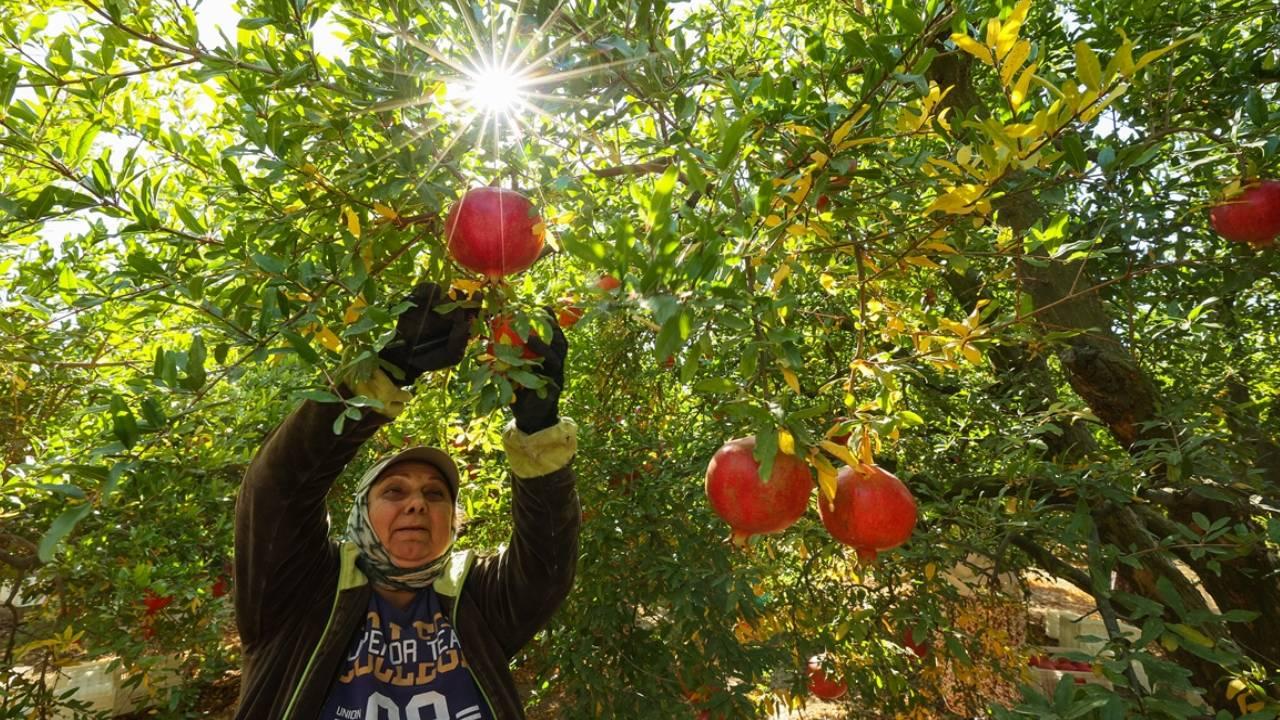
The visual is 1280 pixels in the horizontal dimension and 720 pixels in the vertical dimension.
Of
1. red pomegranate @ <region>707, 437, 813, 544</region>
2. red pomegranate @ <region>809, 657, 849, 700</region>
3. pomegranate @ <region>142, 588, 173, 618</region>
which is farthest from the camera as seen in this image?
red pomegranate @ <region>809, 657, 849, 700</region>

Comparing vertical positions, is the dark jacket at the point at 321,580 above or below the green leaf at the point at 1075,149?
below

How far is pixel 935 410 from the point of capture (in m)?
2.93

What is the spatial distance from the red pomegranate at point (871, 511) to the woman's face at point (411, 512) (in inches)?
41.4

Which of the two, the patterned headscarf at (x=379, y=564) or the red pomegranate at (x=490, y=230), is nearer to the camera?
the red pomegranate at (x=490, y=230)

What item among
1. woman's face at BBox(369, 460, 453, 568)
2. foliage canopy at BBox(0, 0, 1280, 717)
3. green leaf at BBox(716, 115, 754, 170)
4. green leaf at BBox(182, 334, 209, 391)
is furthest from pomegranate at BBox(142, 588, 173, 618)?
green leaf at BBox(716, 115, 754, 170)

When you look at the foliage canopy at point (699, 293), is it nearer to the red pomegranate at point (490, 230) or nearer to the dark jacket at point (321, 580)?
the red pomegranate at point (490, 230)

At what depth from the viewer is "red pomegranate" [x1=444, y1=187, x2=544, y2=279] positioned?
1.23 meters

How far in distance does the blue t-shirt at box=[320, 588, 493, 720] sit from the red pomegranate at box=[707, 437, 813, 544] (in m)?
0.85

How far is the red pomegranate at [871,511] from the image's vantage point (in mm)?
1264

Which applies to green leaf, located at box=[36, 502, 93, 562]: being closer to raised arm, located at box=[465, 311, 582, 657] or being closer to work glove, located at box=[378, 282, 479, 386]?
work glove, located at box=[378, 282, 479, 386]

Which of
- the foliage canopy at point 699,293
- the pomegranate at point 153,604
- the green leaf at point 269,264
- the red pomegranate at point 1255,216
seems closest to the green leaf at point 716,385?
the foliage canopy at point 699,293

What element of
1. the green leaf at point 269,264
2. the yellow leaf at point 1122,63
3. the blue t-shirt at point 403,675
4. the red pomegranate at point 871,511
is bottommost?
the blue t-shirt at point 403,675

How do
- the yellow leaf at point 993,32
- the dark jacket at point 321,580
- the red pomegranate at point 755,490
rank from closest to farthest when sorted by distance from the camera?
the yellow leaf at point 993,32 < the red pomegranate at point 755,490 < the dark jacket at point 321,580

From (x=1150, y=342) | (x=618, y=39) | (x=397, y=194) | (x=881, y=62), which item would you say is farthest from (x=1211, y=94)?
(x=397, y=194)
